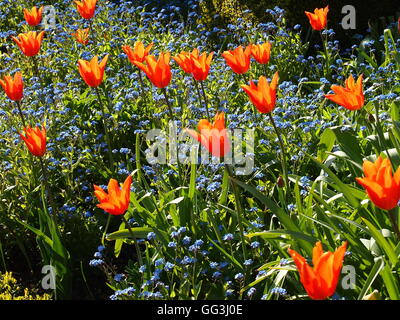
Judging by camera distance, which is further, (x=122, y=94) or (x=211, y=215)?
(x=122, y=94)

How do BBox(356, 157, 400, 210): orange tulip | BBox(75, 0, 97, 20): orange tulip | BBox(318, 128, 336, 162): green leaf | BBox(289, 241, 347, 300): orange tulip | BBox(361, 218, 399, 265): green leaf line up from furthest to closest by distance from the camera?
BBox(75, 0, 97, 20): orange tulip < BBox(318, 128, 336, 162): green leaf < BBox(361, 218, 399, 265): green leaf < BBox(356, 157, 400, 210): orange tulip < BBox(289, 241, 347, 300): orange tulip

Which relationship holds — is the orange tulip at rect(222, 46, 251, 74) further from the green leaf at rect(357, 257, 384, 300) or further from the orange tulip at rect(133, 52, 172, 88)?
the green leaf at rect(357, 257, 384, 300)

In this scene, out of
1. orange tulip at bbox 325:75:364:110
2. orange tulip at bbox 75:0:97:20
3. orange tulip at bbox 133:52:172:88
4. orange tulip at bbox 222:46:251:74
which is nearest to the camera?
orange tulip at bbox 325:75:364:110

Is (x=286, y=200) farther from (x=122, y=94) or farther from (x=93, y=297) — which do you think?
(x=122, y=94)

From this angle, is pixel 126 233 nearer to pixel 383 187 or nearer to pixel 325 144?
pixel 325 144

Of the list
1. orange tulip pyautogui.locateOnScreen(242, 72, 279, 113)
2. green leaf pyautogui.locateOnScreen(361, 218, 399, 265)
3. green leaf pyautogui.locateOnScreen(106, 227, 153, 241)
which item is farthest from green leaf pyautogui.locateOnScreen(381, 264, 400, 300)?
green leaf pyautogui.locateOnScreen(106, 227, 153, 241)

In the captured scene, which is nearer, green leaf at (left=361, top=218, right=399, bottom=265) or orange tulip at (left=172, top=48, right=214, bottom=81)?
green leaf at (left=361, top=218, right=399, bottom=265)

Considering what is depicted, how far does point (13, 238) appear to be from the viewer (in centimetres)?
400

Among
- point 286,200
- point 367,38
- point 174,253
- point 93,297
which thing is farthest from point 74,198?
point 367,38

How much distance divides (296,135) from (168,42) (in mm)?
2046

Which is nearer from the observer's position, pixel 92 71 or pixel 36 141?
pixel 36 141

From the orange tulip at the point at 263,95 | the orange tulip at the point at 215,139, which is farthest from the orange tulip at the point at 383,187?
the orange tulip at the point at 263,95

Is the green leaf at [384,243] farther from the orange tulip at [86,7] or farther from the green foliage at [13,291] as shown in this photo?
the orange tulip at [86,7]

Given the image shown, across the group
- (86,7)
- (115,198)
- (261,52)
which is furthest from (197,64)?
(86,7)
